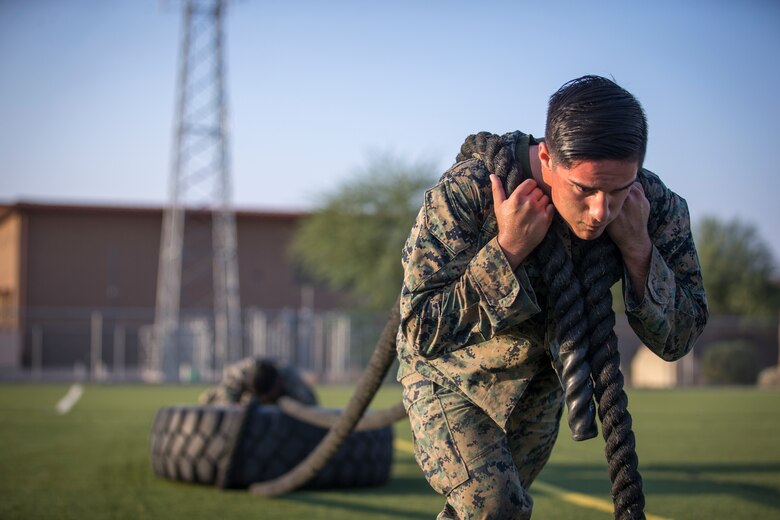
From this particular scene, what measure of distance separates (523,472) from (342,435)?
1415 mm

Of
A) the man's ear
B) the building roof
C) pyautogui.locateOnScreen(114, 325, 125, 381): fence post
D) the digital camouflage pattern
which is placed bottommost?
pyautogui.locateOnScreen(114, 325, 125, 381): fence post

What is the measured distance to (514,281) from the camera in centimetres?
284

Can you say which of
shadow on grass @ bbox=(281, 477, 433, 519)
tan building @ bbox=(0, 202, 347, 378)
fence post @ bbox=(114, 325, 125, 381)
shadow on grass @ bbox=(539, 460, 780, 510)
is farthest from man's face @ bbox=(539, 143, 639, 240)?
tan building @ bbox=(0, 202, 347, 378)

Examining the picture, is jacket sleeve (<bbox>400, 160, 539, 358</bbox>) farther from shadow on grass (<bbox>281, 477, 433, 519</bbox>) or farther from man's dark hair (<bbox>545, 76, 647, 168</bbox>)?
shadow on grass (<bbox>281, 477, 433, 519</bbox>)

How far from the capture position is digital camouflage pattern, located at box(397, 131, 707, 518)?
2.89 m

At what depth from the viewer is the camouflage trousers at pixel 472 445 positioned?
2969 mm

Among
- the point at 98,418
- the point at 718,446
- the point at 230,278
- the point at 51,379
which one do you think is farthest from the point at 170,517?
the point at 230,278

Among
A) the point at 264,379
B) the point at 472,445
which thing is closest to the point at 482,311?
the point at 472,445

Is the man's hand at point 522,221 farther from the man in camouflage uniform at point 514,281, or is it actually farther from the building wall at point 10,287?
the building wall at point 10,287

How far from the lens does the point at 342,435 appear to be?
466 centimetres

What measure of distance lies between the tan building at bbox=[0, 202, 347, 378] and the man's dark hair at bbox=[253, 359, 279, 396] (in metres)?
29.3

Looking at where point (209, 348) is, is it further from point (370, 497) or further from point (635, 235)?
point (635, 235)

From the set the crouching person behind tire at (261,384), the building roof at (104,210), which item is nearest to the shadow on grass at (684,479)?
the crouching person behind tire at (261,384)

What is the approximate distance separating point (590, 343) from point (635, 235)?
1.12 ft
